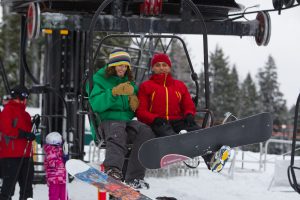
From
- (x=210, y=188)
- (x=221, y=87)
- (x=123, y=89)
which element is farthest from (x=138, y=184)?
(x=221, y=87)

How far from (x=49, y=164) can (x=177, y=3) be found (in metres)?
3.61

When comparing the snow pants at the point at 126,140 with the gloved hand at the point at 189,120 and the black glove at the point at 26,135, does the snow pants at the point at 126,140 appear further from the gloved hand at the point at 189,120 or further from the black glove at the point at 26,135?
the black glove at the point at 26,135

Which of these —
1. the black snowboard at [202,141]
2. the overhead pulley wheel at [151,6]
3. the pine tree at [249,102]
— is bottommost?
the pine tree at [249,102]

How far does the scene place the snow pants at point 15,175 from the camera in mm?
6871

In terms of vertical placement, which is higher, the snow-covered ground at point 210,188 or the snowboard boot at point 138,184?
the snowboard boot at point 138,184

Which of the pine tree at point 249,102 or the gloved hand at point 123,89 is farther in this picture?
the pine tree at point 249,102

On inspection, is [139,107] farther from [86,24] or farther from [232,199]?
[232,199]

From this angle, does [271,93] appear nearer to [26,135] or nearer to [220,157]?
[26,135]

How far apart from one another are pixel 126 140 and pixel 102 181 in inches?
25.1

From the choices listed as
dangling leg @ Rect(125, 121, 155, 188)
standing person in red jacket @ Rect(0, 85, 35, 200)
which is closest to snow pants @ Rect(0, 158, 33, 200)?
standing person in red jacket @ Rect(0, 85, 35, 200)

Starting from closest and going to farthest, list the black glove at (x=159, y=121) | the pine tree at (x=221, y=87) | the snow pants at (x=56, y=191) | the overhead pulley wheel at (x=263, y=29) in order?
1. the black glove at (x=159, y=121)
2. the snow pants at (x=56, y=191)
3. the overhead pulley wheel at (x=263, y=29)
4. the pine tree at (x=221, y=87)

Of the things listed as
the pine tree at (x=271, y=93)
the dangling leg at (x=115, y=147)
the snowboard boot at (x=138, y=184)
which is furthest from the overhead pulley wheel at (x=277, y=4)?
the pine tree at (x=271, y=93)

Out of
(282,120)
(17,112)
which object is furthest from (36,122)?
(282,120)

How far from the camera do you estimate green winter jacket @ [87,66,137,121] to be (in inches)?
213
